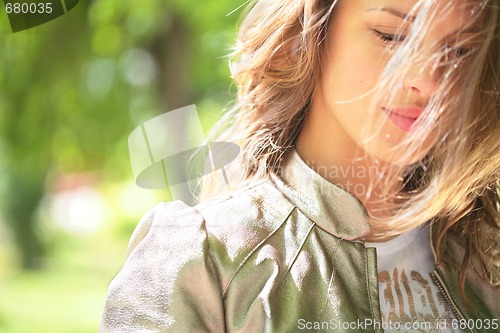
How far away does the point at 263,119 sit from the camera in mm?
1224

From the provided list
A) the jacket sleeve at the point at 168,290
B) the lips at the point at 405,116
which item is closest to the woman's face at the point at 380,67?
the lips at the point at 405,116

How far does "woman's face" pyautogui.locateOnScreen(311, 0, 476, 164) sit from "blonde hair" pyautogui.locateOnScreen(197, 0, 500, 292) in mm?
18

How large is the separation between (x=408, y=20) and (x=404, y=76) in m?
0.07

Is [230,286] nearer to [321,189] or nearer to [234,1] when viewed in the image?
[321,189]

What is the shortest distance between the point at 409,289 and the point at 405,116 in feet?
0.90

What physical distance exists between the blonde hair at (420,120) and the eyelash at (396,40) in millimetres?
14

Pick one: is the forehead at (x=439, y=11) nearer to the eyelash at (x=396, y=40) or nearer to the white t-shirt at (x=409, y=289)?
the eyelash at (x=396, y=40)

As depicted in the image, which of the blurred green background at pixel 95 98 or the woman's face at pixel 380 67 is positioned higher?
the woman's face at pixel 380 67

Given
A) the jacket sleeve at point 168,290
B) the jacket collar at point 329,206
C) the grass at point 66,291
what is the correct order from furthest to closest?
the grass at point 66,291, the jacket collar at point 329,206, the jacket sleeve at point 168,290

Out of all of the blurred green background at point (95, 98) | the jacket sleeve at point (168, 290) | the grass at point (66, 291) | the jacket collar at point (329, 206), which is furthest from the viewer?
the grass at point (66, 291)

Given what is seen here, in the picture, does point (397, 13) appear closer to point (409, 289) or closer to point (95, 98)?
point (409, 289)

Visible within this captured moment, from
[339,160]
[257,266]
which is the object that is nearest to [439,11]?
[339,160]

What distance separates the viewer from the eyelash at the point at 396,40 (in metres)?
1.06

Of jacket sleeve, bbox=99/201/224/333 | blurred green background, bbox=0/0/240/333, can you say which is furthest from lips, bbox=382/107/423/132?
blurred green background, bbox=0/0/240/333
